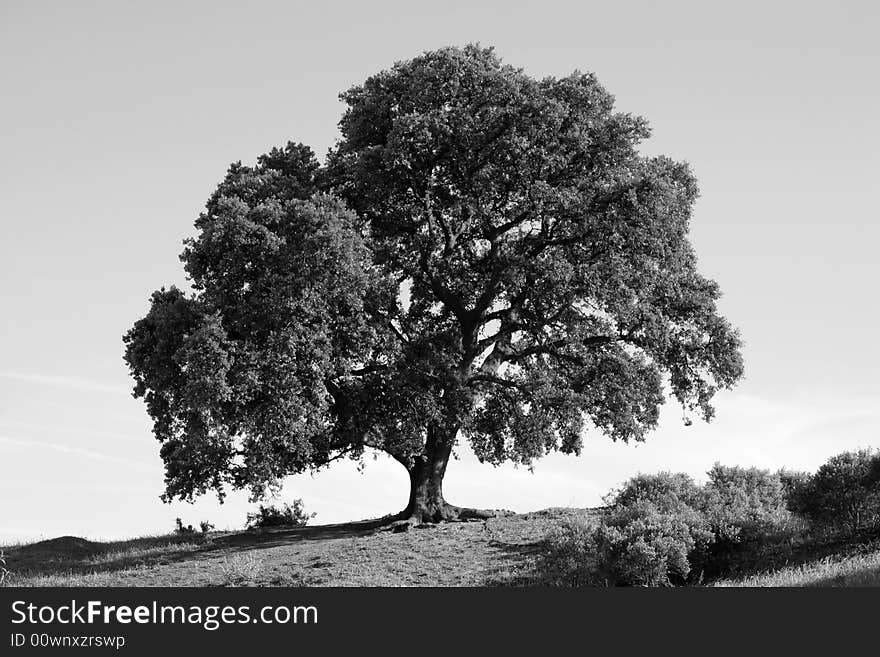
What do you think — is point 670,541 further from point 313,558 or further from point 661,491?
point 313,558

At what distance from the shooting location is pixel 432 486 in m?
38.7

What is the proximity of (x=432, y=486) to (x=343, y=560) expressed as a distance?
328 inches

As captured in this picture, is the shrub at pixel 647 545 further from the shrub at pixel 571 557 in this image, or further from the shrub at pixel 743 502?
the shrub at pixel 743 502

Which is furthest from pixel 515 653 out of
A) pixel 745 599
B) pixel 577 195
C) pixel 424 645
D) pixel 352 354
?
pixel 577 195

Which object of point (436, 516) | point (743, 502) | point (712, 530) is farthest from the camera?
point (436, 516)

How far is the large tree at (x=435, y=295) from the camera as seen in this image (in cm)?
3300

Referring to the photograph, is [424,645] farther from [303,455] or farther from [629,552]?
[303,455]

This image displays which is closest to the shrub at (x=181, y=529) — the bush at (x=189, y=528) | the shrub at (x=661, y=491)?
the bush at (x=189, y=528)

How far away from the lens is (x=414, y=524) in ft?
122

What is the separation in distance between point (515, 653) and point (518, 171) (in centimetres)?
2305

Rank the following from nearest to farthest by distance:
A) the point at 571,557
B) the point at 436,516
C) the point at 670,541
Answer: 1. the point at 670,541
2. the point at 571,557
3. the point at 436,516

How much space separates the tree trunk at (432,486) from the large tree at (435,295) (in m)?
0.10

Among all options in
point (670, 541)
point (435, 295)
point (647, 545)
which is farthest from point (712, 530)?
point (435, 295)

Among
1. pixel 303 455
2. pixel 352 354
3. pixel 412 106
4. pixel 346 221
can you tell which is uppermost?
pixel 412 106
